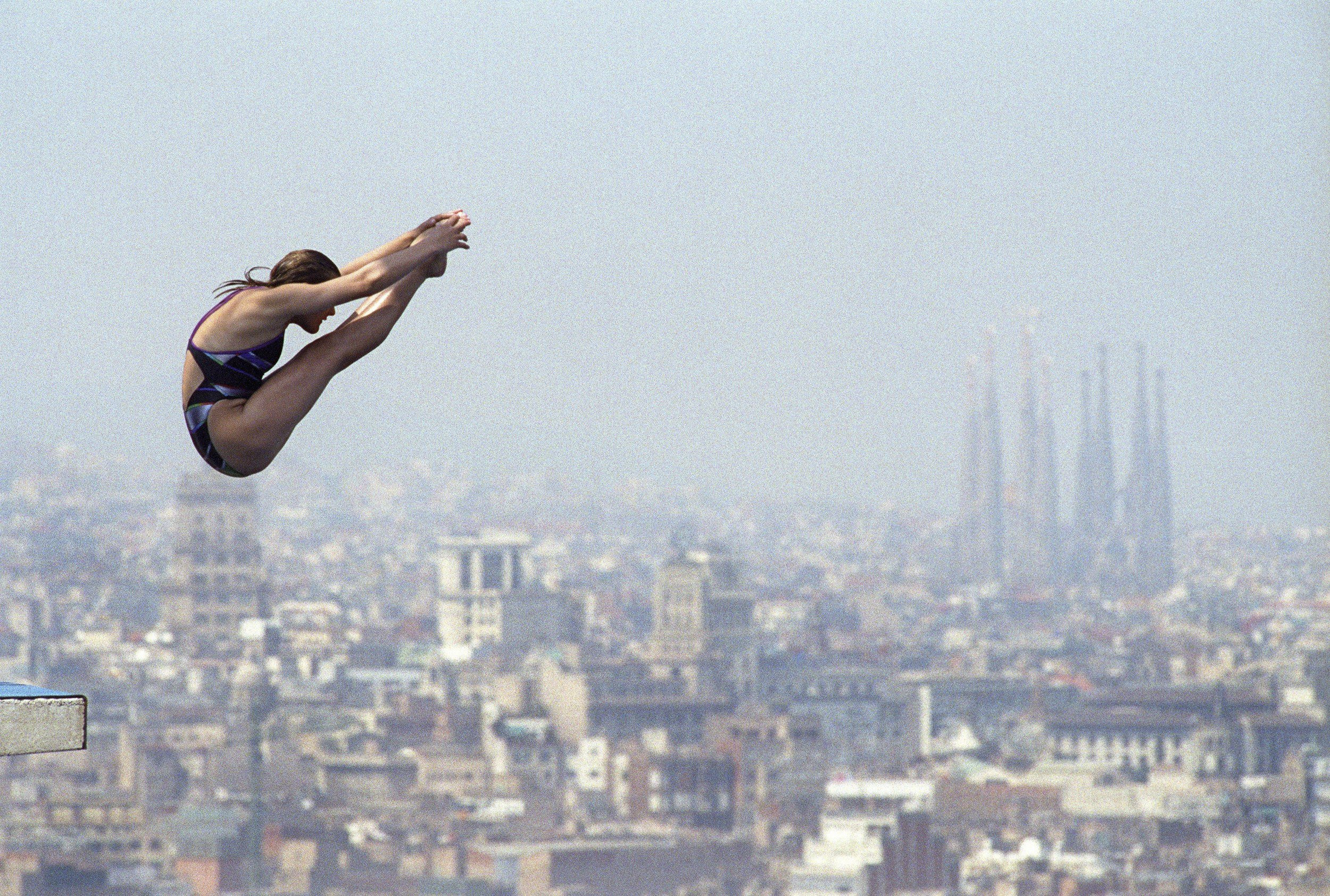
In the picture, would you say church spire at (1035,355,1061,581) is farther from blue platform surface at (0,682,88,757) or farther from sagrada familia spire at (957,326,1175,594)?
blue platform surface at (0,682,88,757)

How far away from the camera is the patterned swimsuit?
7.41 feet

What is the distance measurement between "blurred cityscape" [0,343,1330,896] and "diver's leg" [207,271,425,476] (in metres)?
20.0

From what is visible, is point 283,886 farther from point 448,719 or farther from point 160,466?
point 160,466

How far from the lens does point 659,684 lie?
30891 millimetres

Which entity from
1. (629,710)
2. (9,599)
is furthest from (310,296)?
(9,599)

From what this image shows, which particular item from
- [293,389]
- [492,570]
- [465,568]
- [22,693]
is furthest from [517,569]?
[22,693]

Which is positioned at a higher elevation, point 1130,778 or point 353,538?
point 353,538

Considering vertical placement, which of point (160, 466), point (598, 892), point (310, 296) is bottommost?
point (598, 892)

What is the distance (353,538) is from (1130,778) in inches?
647

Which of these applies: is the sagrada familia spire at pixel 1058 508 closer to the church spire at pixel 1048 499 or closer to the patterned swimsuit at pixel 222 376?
the church spire at pixel 1048 499

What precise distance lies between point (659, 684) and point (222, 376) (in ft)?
94.5

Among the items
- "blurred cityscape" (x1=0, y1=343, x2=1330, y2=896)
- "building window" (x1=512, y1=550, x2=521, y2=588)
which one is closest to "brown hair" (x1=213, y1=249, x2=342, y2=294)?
"blurred cityscape" (x1=0, y1=343, x2=1330, y2=896)

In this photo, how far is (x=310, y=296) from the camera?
2219 millimetres

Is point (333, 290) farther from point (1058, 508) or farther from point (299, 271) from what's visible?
point (1058, 508)
